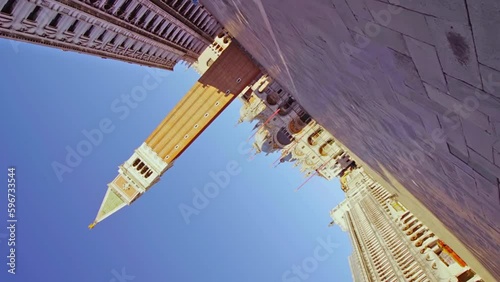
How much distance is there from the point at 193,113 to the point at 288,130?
55.0ft

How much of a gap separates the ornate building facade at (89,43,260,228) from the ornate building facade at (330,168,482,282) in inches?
1036

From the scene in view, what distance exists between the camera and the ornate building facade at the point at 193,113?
51906 mm

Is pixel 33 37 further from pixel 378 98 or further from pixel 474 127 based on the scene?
pixel 474 127

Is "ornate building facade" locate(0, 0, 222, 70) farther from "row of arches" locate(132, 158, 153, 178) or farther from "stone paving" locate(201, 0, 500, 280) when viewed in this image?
"stone paving" locate(201, 0, 500, 280)

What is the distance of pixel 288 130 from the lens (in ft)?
→ 199

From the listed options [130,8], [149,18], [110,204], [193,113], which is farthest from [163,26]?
[110,204]

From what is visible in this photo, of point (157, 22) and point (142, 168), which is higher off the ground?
point (157, 22)

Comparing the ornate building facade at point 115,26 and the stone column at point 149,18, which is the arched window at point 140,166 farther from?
the stone column at point 149,18

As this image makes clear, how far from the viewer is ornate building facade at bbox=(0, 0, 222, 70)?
980 inches

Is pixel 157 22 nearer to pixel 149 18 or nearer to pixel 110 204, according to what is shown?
pixel 149 18

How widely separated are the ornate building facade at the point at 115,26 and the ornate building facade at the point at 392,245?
3324 centimetres

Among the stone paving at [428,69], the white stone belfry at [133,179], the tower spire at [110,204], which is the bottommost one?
the tower spire at [110,204]

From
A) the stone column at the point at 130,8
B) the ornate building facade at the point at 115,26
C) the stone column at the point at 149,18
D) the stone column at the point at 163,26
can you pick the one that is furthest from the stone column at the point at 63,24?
the stone column at the point at 163,26

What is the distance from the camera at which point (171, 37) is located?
52.7 metres
